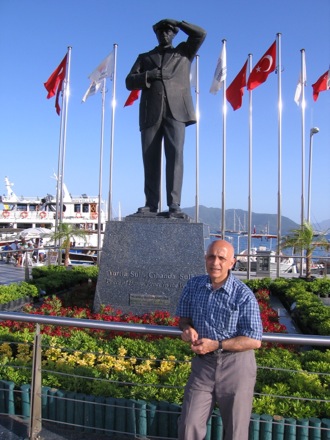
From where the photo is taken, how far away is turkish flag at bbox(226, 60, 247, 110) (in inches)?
600

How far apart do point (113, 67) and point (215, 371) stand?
16.0 meters

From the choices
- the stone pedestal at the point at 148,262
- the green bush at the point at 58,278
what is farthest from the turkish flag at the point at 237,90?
the stone pedestal at the point at 148,262

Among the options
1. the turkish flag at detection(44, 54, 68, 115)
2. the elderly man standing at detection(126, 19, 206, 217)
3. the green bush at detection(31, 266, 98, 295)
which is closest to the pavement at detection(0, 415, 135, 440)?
the elderly man standing at detection(126, 19, 206, 217)

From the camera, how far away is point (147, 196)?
21.6 feet

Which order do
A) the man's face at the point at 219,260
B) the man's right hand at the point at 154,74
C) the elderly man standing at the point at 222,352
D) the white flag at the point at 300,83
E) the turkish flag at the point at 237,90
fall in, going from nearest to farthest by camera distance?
the elderly man standing at the point at 222,352 → the man's face at the point at 219,260 → the man's right hand at the point at 154,74 → the turkish flag at the point at 237,90 → the white flag at the point at 300,83

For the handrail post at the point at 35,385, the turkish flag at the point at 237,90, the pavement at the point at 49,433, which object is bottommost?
the pavement at the point at 49,433

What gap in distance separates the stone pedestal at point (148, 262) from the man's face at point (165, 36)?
2.75 meters

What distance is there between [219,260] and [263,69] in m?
13.9

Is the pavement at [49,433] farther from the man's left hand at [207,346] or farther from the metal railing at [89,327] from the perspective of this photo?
the man's left hand at [207,346]

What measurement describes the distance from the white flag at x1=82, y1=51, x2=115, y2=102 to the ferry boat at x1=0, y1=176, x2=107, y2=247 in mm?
17417

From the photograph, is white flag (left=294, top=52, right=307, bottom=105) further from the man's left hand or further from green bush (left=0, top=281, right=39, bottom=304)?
the man's left hand

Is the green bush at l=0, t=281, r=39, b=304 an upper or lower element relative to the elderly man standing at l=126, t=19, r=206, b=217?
lower

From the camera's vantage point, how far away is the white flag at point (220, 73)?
15.3m

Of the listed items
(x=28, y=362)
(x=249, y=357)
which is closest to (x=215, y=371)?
(x=249, y=357)
